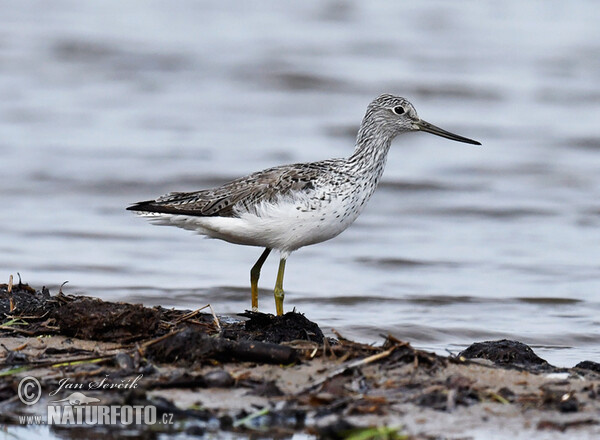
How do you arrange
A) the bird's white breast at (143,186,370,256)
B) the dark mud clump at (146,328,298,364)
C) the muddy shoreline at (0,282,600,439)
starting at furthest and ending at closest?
1. the bird's white breast at (143,186,370,256)
2. the dark mud clump at (146,328,298,364)
3. the muddy shoreline at (0,282,600,439)

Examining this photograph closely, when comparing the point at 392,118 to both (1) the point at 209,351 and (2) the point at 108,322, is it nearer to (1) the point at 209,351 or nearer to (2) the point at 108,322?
(2) the point at 108,322

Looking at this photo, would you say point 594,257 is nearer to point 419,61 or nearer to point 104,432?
point 104,432

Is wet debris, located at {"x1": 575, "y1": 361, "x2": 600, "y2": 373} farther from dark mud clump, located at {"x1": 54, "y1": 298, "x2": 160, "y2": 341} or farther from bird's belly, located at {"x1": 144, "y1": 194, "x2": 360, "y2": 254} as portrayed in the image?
dark mud clump, located at {"x1": 54, "y1": 298, "x2": 160, "y2": 341}

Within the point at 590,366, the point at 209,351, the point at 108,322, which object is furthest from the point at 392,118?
the point at 209,351

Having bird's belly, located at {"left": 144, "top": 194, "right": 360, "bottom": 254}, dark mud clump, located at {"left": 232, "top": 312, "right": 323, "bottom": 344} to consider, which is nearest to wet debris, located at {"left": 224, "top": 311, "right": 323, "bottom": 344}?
dark mud clump, located at {"left": 232, "top": 312, "right": 323, "bottom": 344}

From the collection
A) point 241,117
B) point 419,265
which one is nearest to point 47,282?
point 419,265

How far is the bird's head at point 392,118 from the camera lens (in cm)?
912

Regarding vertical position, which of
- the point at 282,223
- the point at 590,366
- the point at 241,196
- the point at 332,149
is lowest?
the point at 590,366

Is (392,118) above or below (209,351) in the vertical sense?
above

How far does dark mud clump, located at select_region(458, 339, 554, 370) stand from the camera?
690cm

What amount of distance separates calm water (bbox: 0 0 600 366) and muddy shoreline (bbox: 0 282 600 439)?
2.46 metres

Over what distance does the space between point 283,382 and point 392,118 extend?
3835 millimetres

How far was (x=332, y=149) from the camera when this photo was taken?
16906 mm

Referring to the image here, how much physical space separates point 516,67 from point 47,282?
47.3ft
